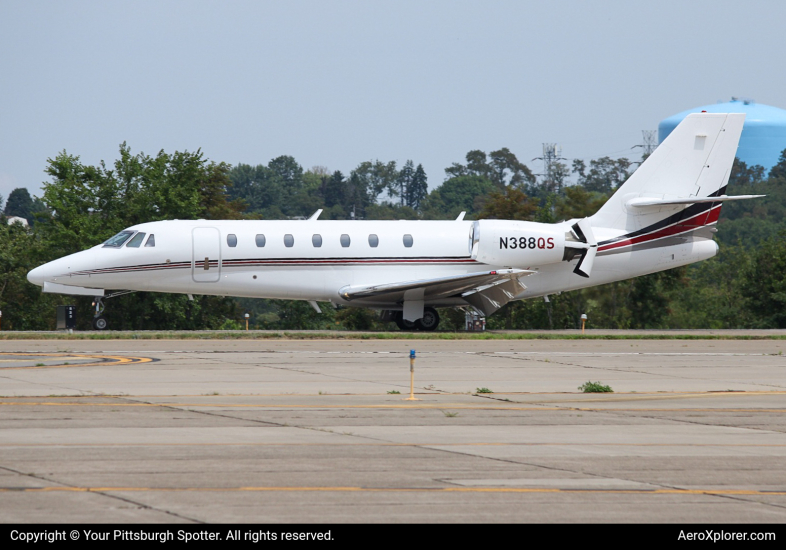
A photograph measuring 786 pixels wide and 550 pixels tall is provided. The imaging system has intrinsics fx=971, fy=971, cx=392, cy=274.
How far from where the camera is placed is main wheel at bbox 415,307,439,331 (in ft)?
110

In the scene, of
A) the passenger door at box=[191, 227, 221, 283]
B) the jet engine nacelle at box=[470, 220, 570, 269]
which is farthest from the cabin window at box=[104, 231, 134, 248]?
the jet engine nacelle at box=[470, 220, 570, 269]

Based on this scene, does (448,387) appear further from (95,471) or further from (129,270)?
(129,270)

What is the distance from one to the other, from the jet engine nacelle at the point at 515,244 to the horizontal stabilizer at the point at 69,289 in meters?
12.6

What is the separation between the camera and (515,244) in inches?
1292

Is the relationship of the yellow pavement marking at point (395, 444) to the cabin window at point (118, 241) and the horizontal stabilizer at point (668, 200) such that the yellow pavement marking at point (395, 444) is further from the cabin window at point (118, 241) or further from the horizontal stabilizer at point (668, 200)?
the horizontal stabilizer at point (668, 200)

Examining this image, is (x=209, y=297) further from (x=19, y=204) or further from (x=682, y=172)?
(x=19, y=204)

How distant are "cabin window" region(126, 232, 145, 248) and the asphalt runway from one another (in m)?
8.92

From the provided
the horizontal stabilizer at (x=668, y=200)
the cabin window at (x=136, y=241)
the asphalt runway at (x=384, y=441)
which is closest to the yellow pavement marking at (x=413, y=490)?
the asphalt runway at (x=384, y=441)

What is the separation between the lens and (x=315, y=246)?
3231 cm

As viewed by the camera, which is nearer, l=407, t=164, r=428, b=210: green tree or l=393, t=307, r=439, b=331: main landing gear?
l=393, t=307, r=439, b=331: main landing gear

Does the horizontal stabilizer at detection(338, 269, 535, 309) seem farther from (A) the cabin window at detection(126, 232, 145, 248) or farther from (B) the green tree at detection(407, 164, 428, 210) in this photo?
(B) the green tree at detection(407, 164, 428, 210)
